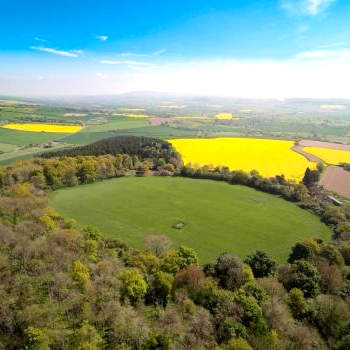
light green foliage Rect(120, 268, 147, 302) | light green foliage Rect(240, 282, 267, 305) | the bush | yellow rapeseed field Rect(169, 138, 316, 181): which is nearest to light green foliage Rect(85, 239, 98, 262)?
light green foliage Rect(120, 268, 147, 302)

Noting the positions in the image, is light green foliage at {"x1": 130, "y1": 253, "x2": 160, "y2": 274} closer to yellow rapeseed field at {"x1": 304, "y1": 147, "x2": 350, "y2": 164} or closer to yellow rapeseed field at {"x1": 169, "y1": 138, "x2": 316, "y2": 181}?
yellow rapeseed field at {"x1": 169, "y1": 138, "x2": 316, "y2": 181}

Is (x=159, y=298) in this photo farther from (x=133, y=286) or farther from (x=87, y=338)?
(x=87, y=338)

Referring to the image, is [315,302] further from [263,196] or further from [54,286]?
[263,196]

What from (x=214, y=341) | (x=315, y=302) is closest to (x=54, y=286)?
(x=214, y=341)

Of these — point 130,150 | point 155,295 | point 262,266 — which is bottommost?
point 155,295

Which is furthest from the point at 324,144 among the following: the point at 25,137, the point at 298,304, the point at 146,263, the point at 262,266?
the point at 25,137

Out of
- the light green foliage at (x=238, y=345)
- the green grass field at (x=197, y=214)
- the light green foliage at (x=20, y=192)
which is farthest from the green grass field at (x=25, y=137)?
the light green foliage at (x=238, y=345)
